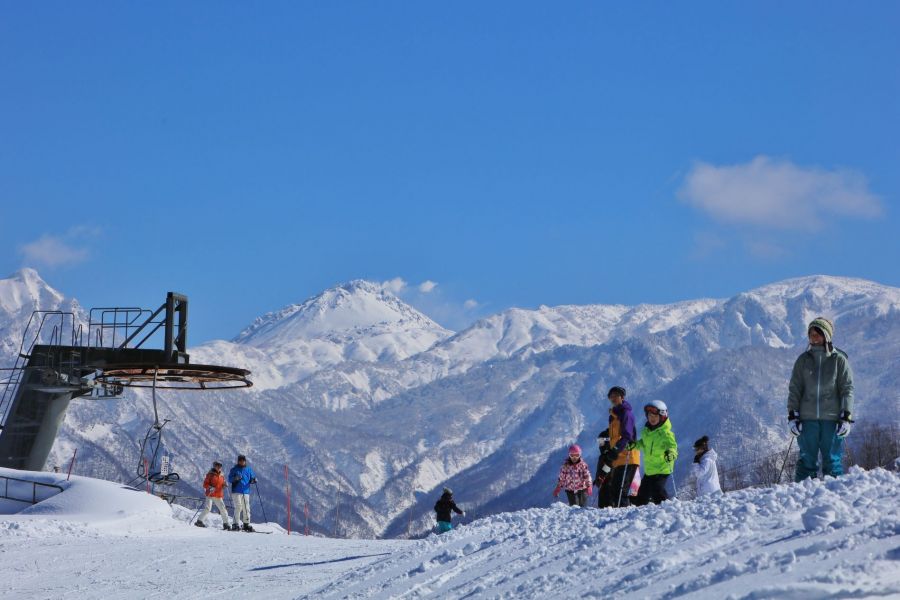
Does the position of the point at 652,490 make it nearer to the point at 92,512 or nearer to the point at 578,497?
the point at 578,497

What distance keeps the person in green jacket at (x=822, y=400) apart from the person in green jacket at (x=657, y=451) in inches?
80.8

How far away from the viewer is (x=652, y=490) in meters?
16.3

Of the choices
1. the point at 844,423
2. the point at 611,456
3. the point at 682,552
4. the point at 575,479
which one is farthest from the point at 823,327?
the point at 575,479

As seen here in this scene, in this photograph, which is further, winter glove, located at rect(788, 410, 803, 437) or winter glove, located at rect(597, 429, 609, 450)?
winter glove, located at rect(597, 429, 609, 450)

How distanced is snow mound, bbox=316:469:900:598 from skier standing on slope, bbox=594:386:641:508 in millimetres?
1258

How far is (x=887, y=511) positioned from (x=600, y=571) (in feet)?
8.33

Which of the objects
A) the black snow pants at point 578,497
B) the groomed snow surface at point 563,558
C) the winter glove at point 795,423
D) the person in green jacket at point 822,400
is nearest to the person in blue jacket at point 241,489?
the groomed snow surface at point 563,558

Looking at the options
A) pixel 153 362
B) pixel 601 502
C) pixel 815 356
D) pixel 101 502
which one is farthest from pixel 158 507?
pixel 815 356

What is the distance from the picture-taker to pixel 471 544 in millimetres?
14781

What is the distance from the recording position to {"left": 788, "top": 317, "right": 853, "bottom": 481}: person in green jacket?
1416cm

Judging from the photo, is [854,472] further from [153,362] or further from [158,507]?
[153,362]

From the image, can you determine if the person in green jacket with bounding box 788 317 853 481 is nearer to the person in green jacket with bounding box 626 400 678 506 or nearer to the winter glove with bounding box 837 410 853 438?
the winter glove with bounding box 837 410 853 438

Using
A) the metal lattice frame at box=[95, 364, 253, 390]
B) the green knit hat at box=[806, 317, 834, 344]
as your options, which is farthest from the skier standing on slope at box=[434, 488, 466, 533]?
the metal lattice frame at box=[95, 364, 253, 390]

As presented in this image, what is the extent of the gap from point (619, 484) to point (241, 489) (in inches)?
470
